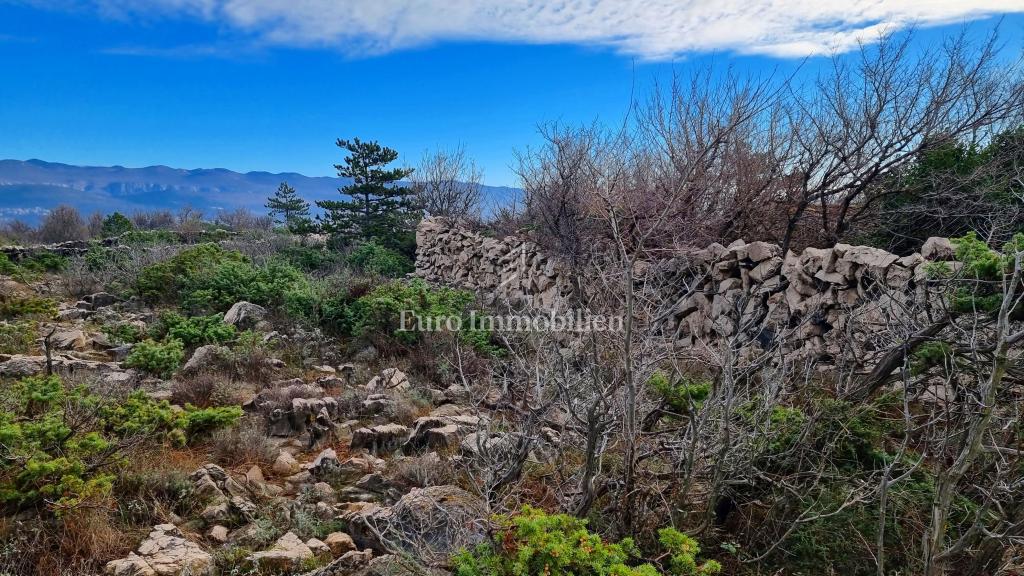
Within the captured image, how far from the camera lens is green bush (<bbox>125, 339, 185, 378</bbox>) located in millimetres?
5559

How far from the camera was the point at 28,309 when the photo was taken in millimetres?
7273

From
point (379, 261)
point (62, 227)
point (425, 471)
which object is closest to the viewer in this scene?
point (425, 471)

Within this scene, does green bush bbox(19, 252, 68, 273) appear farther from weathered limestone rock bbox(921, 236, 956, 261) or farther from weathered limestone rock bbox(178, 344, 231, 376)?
weathered limestone rock bbox(921, 236, 956, 261)

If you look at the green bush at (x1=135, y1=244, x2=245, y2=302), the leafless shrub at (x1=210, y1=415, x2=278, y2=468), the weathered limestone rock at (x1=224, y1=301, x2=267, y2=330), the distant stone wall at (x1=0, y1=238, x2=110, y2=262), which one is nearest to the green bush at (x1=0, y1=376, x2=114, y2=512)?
the leafless shrub at (x1=210, y1=415, x2=278, y2=468)

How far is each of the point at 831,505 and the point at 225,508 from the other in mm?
3514

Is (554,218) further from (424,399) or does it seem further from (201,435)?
(201,435)

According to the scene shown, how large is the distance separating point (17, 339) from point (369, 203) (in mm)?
11532

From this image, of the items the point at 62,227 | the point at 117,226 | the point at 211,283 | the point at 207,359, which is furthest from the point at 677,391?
the point at 62,227

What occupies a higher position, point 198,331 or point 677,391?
point 677,391

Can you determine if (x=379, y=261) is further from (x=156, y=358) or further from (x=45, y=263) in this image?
(x=45, y=263)

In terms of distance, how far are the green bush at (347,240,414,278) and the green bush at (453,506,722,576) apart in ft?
34.7

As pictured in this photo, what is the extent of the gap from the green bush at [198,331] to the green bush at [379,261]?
5307 millimetres

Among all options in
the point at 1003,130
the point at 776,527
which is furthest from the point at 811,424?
the point at 1003,130

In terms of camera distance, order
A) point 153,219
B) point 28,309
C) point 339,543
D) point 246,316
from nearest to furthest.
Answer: point 339,543, point 28,309, point 246,316, point 153,219
